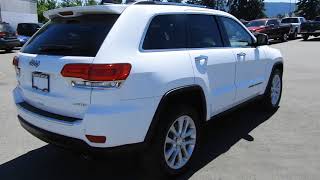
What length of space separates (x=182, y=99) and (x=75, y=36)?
1.30 metres

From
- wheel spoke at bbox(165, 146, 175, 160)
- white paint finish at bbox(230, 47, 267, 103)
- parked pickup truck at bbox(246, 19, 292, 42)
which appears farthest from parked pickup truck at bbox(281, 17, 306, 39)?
wheel spoke at bbox(165, 146, 175, 160)

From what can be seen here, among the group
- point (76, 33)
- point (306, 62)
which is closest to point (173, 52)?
point (76, 33)

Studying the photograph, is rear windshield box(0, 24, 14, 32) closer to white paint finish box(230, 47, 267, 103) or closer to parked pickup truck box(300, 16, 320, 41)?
white paint finish box(230, 47, 267, 103)

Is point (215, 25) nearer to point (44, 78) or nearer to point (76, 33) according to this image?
point (76, 33)

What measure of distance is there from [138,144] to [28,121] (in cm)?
131

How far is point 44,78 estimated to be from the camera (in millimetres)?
4125

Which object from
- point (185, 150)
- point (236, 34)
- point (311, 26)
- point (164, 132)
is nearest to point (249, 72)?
point (236, 34)

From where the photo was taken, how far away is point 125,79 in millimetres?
3721

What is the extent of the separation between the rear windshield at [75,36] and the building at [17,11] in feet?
112

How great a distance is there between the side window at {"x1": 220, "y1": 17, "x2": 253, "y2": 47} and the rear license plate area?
252 centimetres

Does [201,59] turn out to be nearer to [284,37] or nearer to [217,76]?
[217,76]

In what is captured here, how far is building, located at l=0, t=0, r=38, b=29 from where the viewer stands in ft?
Answer: 122

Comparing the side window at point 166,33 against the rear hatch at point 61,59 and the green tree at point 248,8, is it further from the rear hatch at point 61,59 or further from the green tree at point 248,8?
the green tree at point 248,8

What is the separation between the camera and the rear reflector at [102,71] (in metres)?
3.66
